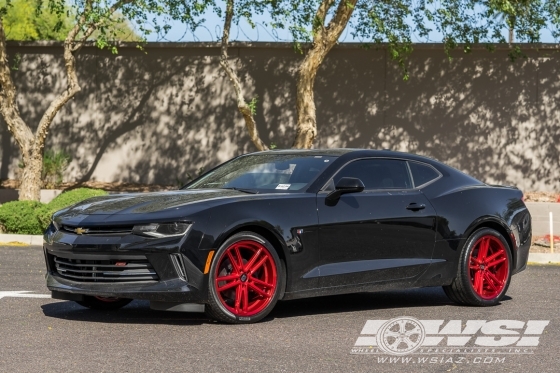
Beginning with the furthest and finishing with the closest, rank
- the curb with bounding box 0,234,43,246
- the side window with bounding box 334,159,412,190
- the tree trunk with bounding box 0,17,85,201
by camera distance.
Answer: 1. the tree trunk with bounding box 0,17,85,201
2. the curb with bounding box 0,234,43,246
3. the side window with bounding box 334,159,412,190

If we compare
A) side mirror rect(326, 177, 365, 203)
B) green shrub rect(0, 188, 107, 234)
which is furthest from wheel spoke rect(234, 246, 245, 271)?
green shrub rect(0, 188, 107, 234)

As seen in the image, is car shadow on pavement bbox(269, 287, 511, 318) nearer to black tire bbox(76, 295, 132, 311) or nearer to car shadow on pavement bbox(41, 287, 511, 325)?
car shadow on pavement bbox(41, 287, 511, 325)

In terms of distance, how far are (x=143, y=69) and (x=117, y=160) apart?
2.32 metres

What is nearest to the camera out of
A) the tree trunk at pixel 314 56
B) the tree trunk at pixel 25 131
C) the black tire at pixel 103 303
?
the black tire at pixel 103 303

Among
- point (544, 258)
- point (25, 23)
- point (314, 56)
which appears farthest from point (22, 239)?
point (25, 23)

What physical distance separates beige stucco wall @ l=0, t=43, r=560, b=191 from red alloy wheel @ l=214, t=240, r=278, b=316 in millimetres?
17422

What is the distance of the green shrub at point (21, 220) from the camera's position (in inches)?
761

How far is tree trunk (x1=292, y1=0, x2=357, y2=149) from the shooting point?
21.8 meters

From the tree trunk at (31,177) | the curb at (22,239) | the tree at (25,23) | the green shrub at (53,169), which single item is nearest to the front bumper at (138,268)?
the curb at (22,239)

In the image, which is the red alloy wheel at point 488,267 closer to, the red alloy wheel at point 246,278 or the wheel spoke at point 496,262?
the wheel spoke at point 496,262

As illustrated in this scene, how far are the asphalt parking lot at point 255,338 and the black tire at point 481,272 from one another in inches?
5.7

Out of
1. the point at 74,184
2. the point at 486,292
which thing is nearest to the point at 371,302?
the point at 486,292

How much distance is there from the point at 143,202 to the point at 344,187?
5.73 ft

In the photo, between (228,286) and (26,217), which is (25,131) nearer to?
(26,217)
